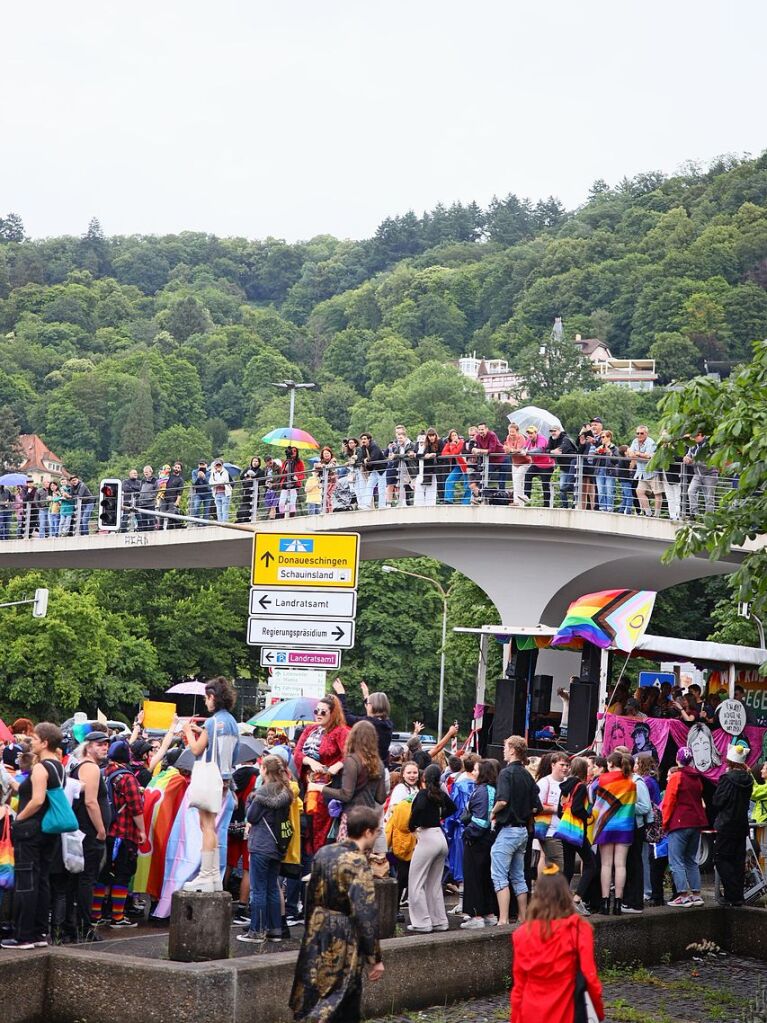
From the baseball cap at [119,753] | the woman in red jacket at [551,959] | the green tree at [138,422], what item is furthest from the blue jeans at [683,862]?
the green tree at [138,422]

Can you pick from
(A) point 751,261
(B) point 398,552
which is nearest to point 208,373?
(A) point 751,261

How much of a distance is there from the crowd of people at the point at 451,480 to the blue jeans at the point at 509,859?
43.0ft

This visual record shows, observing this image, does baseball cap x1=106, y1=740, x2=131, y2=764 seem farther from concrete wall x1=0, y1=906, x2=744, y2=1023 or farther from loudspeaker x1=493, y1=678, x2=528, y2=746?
loudspeaker x1=493, y1=678, x2=528, y2=746

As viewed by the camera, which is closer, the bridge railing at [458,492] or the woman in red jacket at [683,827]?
the woman in red jacket at [683,827]

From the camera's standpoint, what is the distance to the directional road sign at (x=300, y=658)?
43.9 feet

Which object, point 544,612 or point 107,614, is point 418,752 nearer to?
point 544,612

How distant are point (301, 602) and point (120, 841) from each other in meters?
2.69

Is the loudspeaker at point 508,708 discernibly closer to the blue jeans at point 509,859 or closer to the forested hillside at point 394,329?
the blue jeans at point 509,859

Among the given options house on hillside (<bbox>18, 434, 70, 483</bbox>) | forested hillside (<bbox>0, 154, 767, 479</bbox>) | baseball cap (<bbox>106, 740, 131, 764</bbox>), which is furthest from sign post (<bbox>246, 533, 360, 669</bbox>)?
house on hillside (<bbox>18, 434, 70, 483</bbox>)

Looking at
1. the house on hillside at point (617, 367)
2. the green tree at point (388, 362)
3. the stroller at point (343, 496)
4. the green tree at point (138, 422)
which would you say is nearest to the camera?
the stroller at point (343, 496)

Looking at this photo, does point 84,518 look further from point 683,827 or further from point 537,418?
point 683,827

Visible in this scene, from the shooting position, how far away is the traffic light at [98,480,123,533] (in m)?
31.4

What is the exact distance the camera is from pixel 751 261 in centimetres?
13125

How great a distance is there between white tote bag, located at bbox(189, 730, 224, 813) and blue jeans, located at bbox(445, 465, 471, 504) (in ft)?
66.2
